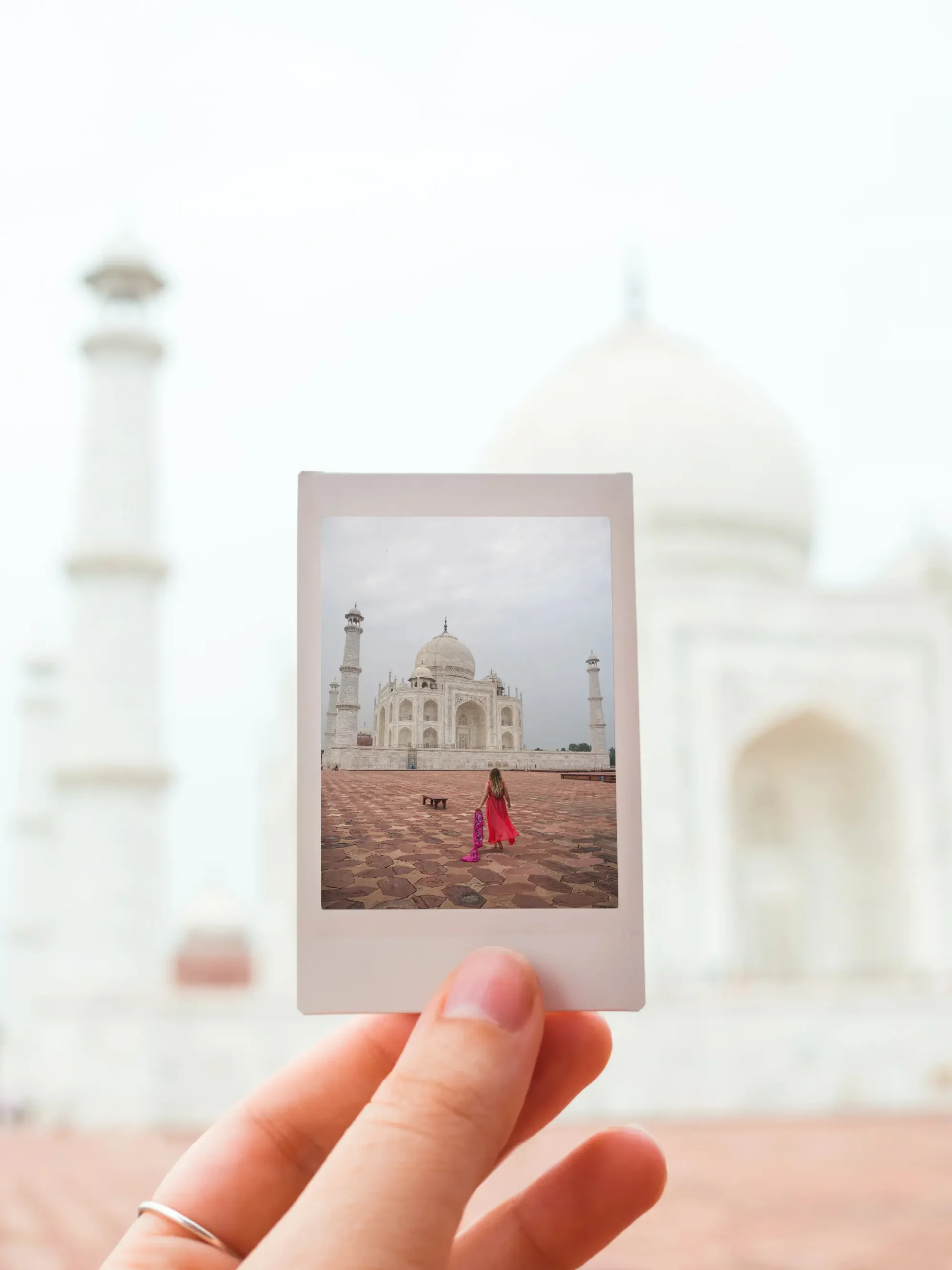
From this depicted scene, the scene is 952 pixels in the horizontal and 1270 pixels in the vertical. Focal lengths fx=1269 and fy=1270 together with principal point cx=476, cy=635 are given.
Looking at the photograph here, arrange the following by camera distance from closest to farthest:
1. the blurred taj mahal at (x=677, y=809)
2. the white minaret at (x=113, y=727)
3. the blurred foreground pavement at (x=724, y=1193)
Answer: the blurred foreground pavement at (x=724, y=1193), the blurred taj mahal at (x=677, y=809), the white minaret at (x=113, y=727)

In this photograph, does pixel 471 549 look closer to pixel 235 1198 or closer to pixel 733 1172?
pixel 235 1198

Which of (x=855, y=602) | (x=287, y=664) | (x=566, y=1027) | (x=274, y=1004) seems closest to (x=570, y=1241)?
(x=566, y=1027)

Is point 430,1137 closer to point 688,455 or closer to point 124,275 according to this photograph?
point 124,275

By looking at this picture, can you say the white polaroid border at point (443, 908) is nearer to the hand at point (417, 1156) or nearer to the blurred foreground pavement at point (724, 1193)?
the hand at point (417, 1156)

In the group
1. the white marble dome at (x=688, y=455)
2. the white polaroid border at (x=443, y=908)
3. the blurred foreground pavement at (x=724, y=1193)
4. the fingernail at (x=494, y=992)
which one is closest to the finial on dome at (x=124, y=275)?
the white marble dome at (x=688, y=455)

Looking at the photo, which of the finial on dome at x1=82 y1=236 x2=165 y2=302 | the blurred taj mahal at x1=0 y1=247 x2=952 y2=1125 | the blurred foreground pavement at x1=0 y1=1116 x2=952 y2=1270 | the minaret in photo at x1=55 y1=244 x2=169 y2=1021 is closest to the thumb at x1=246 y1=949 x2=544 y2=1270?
the blurred foreground pavement at x1=0 y1=1116 x2=952 y2=1270

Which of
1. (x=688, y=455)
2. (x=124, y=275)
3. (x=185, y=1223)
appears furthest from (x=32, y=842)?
(x=185, y=1223)

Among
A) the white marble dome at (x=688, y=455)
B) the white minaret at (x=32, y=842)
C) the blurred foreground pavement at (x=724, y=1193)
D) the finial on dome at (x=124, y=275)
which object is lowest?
the blurred foreground pavement at (x=724, y=1193)

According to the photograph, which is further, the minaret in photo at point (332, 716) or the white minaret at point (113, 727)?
the white minaret at point (113, 727)

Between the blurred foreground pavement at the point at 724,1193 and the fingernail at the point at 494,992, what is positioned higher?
the fingernail at the point at 494,992
